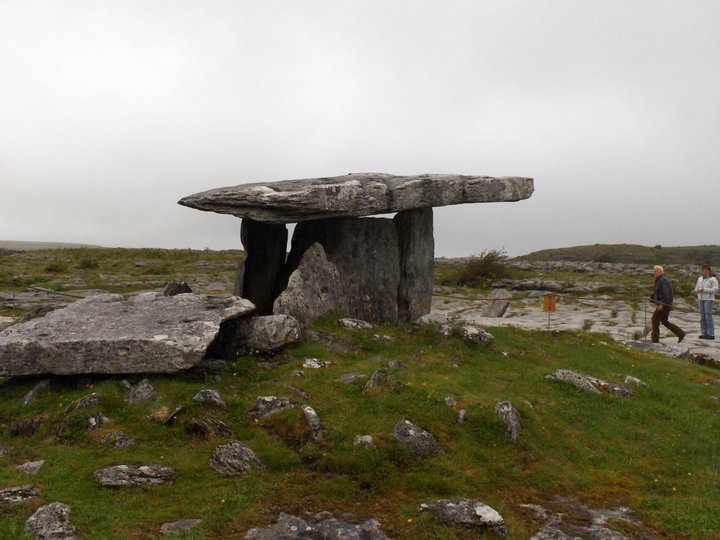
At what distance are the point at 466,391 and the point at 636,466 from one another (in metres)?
2.96

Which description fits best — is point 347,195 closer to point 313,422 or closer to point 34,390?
point 313,422

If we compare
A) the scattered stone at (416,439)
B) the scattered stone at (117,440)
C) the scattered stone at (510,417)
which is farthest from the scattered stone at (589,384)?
the scattered stone at (117,440)

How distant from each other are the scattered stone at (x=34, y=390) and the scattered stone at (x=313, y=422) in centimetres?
489

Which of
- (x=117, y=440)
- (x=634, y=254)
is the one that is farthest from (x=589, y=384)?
(x=634, y=254)

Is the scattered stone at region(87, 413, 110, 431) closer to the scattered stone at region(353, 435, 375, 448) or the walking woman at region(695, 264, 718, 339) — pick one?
the scattered stone at region(353, 435, 375, 448)

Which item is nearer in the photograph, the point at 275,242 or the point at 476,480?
the point at 476,480

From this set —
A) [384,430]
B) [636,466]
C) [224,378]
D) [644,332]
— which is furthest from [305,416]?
[644,332]

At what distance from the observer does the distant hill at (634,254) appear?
279 ft

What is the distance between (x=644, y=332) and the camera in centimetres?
2105

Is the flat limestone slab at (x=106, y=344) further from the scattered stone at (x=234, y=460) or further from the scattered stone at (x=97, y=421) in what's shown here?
the scattered stone at (x=234, y=460)

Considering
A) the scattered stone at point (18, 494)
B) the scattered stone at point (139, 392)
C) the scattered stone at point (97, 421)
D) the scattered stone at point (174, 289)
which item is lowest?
the scattered stone at point (18, 494)

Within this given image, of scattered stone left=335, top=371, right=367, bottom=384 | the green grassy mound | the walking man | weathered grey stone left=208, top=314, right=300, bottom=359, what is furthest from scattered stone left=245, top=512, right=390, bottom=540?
the walking man

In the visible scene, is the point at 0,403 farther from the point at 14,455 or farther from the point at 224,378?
the point at 224,378

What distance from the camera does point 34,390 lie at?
10.5m
